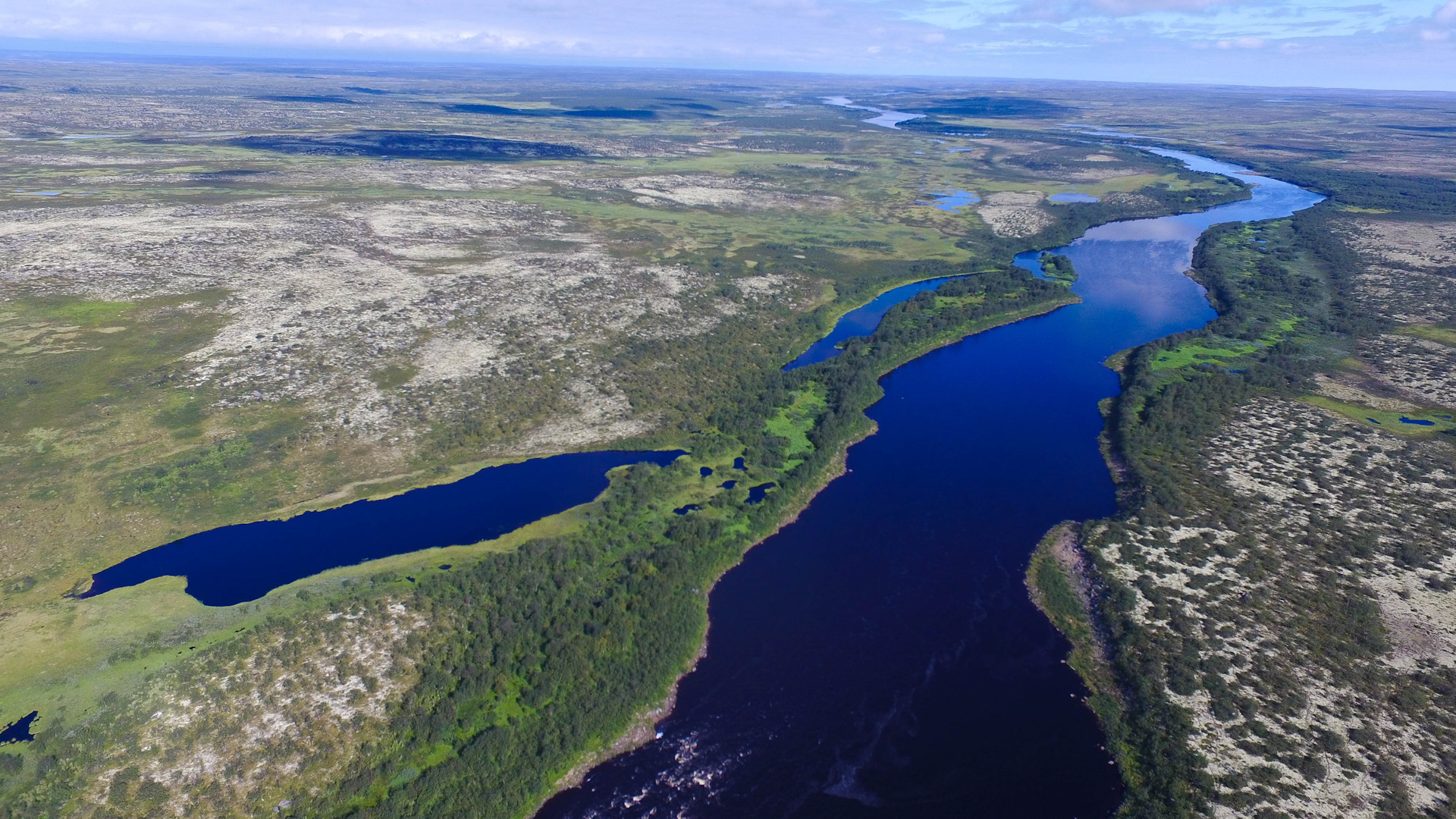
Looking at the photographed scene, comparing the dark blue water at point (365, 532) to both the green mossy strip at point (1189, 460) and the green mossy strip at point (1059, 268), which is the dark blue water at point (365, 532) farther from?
the green mossy strip at point (1059, 268)

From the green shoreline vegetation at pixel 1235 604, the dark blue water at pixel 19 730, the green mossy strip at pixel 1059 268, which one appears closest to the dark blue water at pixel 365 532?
the dark blue water at pixel 19 730

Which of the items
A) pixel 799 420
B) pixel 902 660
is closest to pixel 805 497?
pixel 799 420


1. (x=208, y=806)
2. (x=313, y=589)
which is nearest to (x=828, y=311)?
(x=313, y=589)

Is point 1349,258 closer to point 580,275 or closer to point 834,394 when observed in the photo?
point 834,394

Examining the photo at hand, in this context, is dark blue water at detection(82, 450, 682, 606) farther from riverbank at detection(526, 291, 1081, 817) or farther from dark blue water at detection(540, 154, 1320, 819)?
dark blue water at detection(540, 154, 1320, 819)

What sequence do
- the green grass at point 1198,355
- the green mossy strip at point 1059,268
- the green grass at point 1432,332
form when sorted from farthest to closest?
the green mossy strip at point 1059,268, the green grass at point 1432,332, the green grass at point 1198,355

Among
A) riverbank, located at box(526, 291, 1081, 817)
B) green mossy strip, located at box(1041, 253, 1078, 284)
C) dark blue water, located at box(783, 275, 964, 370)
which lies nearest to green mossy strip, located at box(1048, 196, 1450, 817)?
riverbank, located at box(526, 291, 1081, 817)
